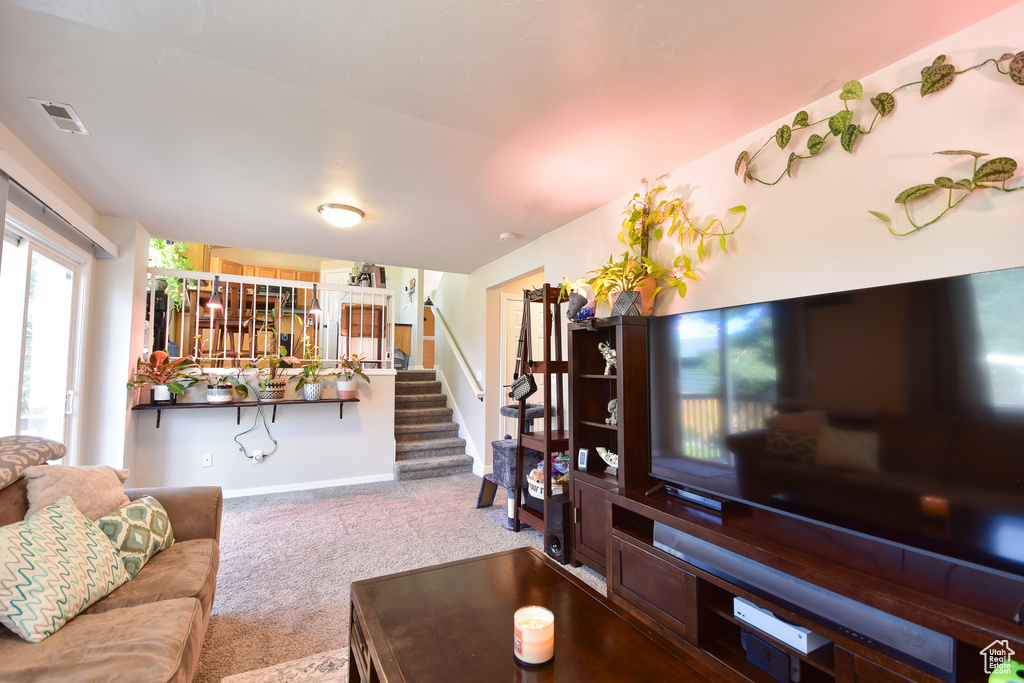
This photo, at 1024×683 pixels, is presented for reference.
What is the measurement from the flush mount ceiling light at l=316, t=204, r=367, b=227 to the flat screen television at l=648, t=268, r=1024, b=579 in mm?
2499

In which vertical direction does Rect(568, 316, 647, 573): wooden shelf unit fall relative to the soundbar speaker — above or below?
above

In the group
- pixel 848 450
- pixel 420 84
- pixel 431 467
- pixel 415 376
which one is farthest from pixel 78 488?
pixel 415 376

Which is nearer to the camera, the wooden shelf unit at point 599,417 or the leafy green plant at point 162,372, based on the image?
the wooden shelf unit at point 599,417

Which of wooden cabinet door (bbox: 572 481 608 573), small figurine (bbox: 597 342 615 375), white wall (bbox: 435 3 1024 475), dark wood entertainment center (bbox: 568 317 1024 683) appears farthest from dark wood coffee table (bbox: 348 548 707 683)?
white wall (bbox: 435 3 1024 475)

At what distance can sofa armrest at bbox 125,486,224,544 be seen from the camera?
6.55 feet

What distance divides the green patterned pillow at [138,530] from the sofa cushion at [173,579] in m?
0.04

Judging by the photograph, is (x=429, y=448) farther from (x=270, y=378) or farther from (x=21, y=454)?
(x=21, y=454)

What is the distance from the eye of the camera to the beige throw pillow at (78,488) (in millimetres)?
1608

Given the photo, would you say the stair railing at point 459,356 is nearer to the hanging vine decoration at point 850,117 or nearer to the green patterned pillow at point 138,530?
the green patterned pillow at point 138,530

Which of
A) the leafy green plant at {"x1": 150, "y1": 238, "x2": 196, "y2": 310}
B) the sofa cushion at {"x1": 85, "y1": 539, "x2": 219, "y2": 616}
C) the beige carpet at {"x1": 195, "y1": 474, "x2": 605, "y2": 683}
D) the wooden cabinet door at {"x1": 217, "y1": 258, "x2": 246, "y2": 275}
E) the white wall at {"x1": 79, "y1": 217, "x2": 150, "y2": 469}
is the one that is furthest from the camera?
the wooden cabinet door at {"x1": 217, "y1": 258, "x2": 246, "y2": 275}

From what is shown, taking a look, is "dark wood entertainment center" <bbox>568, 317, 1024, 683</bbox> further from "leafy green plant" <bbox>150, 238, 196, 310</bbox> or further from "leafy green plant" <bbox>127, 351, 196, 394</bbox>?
"leafy green plant" <bbox>150, 238, 196, 310</bbox>

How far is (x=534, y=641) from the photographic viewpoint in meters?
1.15

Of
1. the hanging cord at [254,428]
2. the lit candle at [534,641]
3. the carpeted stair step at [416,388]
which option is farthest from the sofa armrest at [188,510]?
the carpeted stair step at [416,388]

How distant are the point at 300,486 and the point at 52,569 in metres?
3.18
